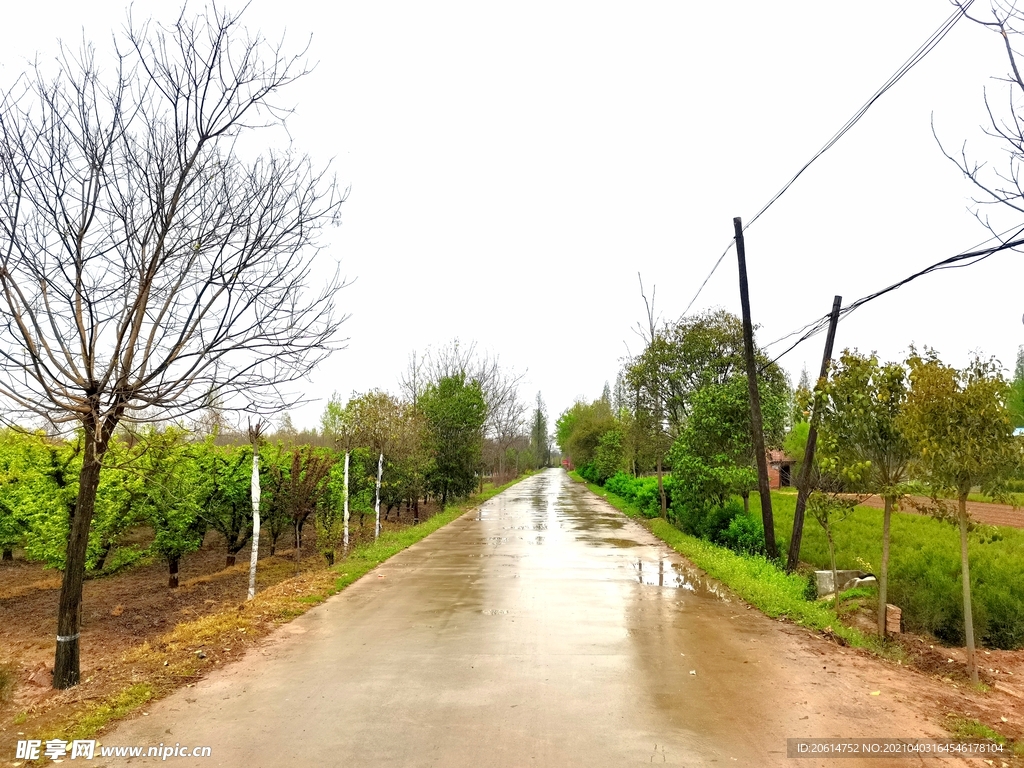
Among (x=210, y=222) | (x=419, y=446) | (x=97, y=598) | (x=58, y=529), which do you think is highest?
(x=210, y=222)

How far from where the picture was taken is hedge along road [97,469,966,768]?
14.4 feet

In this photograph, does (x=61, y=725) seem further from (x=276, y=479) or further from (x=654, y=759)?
(x=276, y=479)

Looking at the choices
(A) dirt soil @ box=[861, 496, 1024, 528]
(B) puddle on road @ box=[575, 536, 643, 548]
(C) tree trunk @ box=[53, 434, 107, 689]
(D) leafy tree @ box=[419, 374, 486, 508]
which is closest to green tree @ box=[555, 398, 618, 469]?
(D) leafy tree @ box=[419, 374, 486, 508]

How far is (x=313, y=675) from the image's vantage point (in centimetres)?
592

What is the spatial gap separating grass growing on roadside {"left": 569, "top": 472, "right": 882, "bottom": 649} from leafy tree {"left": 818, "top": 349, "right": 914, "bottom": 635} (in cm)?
91

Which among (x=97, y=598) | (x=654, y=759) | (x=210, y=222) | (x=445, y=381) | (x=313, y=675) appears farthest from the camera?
(x=445, y=381)

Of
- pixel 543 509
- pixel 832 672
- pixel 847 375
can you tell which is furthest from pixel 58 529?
pixel 543 509

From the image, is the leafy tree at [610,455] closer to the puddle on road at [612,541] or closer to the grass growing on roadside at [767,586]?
the puddle on road at [612,541]

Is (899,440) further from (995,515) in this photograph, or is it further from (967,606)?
(995,515)

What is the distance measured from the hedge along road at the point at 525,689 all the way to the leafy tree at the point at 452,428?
15755 mm

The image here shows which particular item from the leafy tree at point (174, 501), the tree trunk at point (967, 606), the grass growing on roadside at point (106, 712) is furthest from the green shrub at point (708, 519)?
the grass growing on roadside at point (106, 712)

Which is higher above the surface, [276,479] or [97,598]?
[276,479]

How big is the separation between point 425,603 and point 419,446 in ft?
40.4

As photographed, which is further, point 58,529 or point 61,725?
point 58,529
